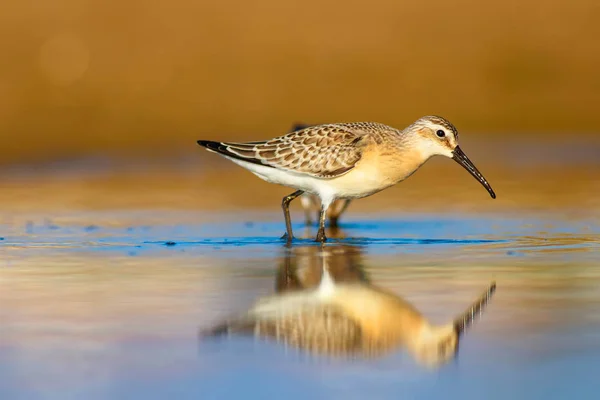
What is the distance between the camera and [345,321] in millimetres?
7531

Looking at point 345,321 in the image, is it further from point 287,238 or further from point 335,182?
point 335,182

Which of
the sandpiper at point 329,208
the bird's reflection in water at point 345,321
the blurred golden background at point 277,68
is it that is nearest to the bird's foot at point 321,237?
the sandpiper at point 329,208

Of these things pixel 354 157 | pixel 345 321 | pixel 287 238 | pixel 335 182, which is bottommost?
pixel 345 321

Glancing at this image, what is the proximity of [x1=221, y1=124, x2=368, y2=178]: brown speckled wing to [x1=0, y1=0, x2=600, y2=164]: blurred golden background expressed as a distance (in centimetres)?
899

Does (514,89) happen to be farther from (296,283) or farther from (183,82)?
(296,283)

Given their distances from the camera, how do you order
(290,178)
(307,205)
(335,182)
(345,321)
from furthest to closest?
(307,205) → (290,178) → (335,182) → (345,321)

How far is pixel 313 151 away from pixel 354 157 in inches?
19.1

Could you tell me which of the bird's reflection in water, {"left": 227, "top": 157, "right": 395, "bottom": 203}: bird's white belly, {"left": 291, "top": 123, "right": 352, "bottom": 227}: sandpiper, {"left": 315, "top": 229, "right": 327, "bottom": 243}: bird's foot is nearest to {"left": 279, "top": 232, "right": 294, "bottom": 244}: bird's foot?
{"left": 315, "top": 229, "right": 327, "bottom": 243}: bird's foot

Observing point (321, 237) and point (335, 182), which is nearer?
point (321, 237)

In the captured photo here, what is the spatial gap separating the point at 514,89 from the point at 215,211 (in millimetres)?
13418

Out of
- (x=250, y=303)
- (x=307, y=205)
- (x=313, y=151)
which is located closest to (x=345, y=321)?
(x=250, y=303)

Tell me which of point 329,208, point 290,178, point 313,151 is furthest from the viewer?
point 329,208

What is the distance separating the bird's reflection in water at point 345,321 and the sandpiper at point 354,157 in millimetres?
2380

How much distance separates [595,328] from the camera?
7.21 metres
